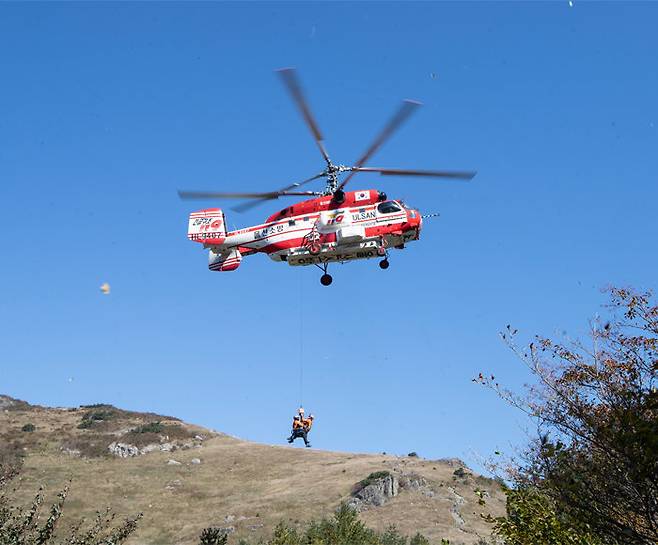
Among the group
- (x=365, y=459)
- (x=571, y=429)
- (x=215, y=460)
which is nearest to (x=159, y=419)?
(x=215, y=460)

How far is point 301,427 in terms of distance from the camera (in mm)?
31359

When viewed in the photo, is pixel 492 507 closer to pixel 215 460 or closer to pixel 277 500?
pixel 277 500

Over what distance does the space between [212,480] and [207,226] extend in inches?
1805

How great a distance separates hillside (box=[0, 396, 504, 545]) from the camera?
5675 centimetres

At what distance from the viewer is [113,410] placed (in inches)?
4018

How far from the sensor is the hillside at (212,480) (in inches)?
2234

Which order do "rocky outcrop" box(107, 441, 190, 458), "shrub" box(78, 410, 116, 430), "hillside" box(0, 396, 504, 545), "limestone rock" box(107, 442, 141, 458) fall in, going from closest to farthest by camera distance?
"hillside" box(0, 396, 504, 545), "limestone rock" box(107, 442, 141, 458), "rocky outcrop" box(107, 441, 190, 458), "shrub" box(78, 410, 116, 430)

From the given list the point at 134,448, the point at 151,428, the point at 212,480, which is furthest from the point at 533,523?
the point at 151,428

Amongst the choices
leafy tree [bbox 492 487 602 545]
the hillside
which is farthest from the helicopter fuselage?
the hillside

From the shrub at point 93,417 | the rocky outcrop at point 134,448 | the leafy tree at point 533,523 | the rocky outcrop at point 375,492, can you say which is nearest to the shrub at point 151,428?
the rocky outcrop at point 134,448

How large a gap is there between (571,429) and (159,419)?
90.3m

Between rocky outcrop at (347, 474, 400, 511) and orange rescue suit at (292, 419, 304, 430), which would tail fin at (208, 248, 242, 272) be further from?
rocky outcrop at (347, 474, 400, 511)

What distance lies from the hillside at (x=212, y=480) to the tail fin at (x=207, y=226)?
30039 millimetres

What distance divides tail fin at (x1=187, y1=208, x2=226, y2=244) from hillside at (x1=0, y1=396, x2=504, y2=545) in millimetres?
30039
